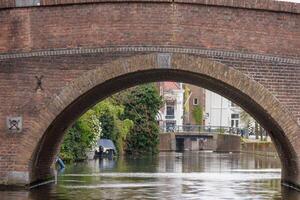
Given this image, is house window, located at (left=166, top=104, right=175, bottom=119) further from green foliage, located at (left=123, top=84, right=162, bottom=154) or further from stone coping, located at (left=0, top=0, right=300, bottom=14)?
stone coping, located at (left=0, top=0, right=300, bottom=14)

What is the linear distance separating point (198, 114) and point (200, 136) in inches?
959

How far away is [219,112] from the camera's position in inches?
4493

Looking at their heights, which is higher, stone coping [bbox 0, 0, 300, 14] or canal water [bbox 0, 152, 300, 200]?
stone coping [bbox 0, 0, 300, 14]

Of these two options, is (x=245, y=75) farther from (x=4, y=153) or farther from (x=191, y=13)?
(x=4, y=153)

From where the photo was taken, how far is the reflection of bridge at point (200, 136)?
86.9m

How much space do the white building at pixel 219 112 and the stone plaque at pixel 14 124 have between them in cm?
9141

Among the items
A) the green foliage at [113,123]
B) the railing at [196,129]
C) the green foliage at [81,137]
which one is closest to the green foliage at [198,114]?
the railing at [196,129]

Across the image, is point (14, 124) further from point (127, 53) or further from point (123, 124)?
point (123, 124)

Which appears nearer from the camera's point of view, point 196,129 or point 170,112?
point 196,129

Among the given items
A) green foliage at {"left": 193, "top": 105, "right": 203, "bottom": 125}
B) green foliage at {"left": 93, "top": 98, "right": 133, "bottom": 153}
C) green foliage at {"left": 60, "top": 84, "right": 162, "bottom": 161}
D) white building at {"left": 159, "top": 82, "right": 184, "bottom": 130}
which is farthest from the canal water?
green foliage at {"left": 193, "top": 105, "right": 203, "bottom": 125}

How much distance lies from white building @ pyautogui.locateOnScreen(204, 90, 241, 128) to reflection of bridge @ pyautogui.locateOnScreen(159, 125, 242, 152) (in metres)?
15.2

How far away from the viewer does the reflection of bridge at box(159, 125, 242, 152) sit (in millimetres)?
86875

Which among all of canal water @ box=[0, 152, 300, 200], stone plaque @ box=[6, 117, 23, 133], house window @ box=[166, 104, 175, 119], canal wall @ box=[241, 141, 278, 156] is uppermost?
house window @ box=[166, 104, 175, 119]

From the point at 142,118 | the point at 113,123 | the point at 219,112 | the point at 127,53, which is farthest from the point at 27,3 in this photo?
the point at 219,112
